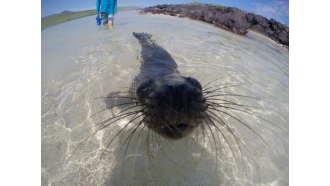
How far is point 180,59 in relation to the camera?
541cm

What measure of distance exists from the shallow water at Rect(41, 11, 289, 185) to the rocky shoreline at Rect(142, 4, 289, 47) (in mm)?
274

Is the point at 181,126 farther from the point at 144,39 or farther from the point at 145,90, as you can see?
the point at 144,39

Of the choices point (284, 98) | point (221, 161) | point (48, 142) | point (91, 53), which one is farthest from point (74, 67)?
point (284, 98)

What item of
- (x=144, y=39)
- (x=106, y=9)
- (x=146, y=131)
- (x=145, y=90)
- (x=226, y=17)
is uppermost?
(x=226, y=17)

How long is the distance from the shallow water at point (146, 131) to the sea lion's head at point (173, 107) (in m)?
0.39

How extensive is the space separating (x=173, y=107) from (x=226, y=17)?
662cm

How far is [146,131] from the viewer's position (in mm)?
2959

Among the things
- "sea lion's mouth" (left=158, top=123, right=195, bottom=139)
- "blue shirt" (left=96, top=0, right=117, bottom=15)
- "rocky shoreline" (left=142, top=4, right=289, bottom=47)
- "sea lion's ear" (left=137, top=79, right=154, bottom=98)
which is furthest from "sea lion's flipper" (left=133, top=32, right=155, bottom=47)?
"sea lion's mouth" (left=158, top=123, right=195, bottom=139)

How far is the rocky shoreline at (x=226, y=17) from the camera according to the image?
6.23 metres

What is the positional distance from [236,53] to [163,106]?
4.61 meters

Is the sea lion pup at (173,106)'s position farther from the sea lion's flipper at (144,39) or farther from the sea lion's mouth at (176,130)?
the sea lion's flipper at (144,39)

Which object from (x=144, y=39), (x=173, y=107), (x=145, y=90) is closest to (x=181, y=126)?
(x=173, y=107)

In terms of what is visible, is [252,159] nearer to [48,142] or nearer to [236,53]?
[48,142]

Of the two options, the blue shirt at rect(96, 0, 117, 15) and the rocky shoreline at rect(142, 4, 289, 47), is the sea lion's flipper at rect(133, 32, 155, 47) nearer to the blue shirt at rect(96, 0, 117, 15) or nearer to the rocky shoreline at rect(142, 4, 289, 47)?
the rocky shoreline at rect(142, 4, 289, 47)
